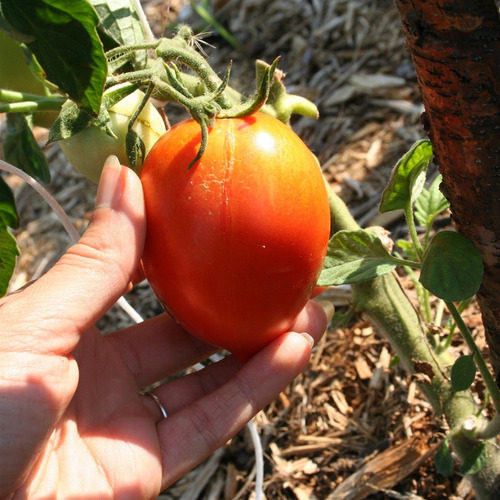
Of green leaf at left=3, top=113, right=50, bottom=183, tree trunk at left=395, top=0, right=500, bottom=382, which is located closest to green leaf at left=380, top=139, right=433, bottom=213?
tree trunk at left=395, top=0, right=500, bottom=382

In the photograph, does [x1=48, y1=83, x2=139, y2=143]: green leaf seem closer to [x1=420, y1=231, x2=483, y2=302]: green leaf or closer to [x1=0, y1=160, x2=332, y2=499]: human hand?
[x1=0, y1=160, x2=332, y2=499]: human hand

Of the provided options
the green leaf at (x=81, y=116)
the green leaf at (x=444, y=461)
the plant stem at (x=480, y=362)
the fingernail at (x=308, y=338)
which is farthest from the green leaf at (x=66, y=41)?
the green leaf at (x=444, y=461)

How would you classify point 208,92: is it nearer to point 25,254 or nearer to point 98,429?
point 98,429

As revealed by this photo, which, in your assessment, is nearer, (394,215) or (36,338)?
(36,338)

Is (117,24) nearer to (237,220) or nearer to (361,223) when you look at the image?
(237,220)

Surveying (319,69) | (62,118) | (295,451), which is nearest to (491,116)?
(62,118)

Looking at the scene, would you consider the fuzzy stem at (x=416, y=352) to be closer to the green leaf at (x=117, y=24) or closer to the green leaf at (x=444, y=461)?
the green leaf at (x=444, y=461)

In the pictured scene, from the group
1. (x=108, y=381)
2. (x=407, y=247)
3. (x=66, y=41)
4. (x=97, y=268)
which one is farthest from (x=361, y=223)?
(x=66, y=41)
